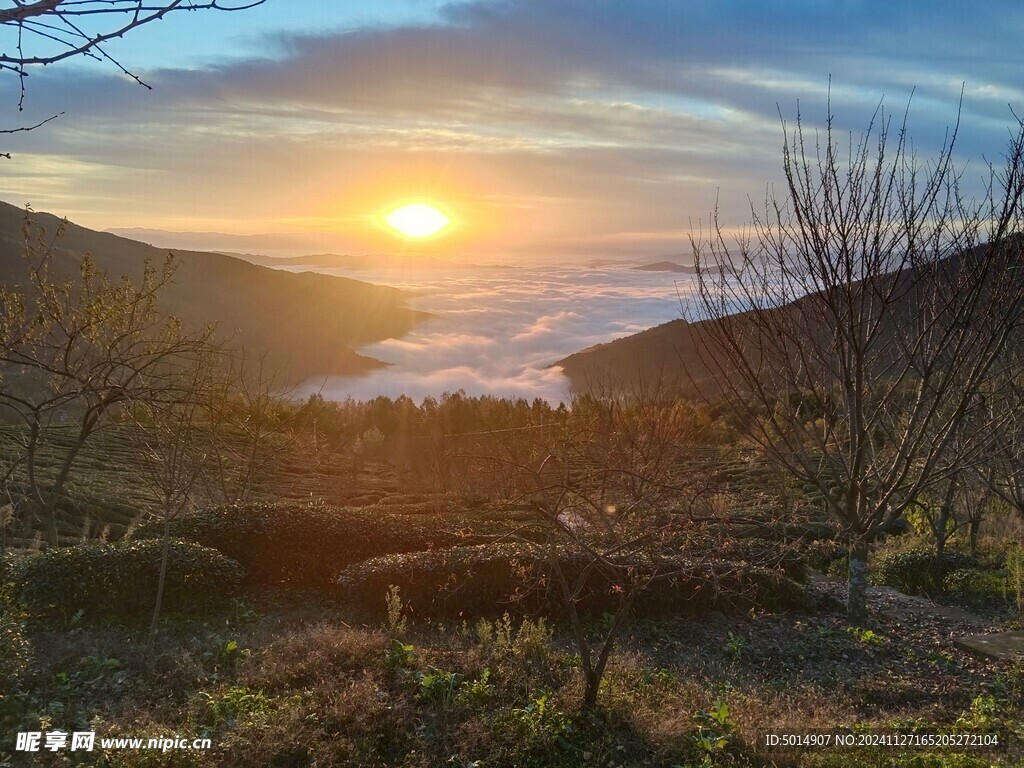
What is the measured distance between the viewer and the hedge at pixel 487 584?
8078mm

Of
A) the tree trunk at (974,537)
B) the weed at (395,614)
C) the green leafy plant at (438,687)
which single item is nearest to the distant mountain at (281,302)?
the tree trunk at (974,537)

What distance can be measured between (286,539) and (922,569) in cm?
997

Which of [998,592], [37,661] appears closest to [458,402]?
[998,592]

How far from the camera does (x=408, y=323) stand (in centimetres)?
13725

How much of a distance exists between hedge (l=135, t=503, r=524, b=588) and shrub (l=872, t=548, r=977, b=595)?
296 inches

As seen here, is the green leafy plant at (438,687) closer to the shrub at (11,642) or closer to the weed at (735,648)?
the shrub at (11,642)

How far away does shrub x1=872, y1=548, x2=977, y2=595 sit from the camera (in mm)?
11180

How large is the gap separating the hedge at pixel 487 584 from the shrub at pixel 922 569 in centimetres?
427

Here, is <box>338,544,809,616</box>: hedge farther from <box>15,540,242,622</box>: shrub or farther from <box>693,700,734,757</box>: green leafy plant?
<box>693,700,734,757</box>: green leafy plant

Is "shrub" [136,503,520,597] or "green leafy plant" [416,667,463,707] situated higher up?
"green leafy plant" [416,667,463,707]

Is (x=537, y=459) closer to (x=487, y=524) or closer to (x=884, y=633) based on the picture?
(x=487, y=524)

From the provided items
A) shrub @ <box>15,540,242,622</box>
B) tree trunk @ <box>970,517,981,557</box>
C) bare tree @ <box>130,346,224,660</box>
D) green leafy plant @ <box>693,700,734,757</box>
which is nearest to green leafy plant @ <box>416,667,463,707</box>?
green leafy plant @ <box>693,700,734,757</box>

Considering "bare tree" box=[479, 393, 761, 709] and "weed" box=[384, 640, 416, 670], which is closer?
"bare tree" box=[479, 393, 761, 709]

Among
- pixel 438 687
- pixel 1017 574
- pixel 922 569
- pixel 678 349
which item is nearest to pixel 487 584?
pixel 438 687
